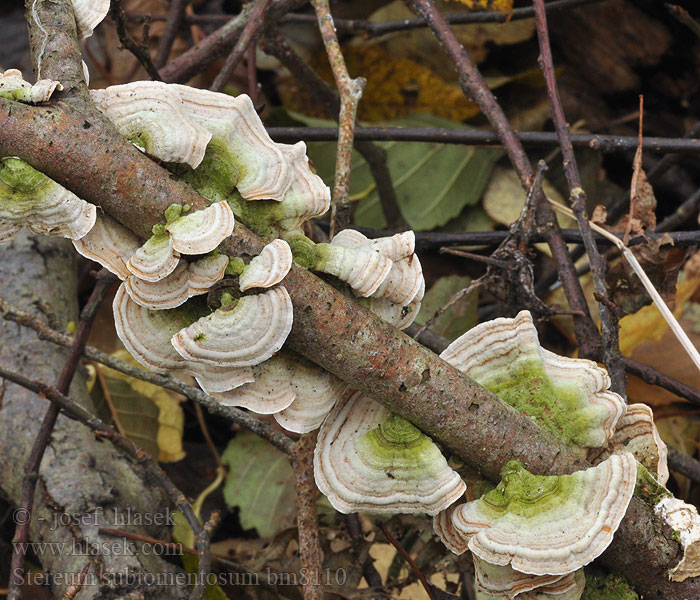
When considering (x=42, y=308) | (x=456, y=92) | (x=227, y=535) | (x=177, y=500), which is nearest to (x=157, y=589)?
(x=177, y=500)

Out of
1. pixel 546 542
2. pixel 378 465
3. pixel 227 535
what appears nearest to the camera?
pixel 546 542

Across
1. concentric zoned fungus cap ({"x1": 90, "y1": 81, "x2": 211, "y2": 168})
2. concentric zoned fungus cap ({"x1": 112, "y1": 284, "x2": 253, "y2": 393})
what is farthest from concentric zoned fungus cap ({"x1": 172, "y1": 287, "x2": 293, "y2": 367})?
concentric zoned fungus cap ({"x1": 90, "y1": 81, "x2": 211, "y2": 168})

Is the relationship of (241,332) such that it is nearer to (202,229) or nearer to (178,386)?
(202,229)

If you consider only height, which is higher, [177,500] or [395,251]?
[395,251]

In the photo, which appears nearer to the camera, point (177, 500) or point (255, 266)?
point (255, 266)

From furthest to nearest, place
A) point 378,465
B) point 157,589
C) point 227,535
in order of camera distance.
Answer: point 227,535
point 157,589
point 378,465

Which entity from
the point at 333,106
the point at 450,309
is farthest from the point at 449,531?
the point at 333,106

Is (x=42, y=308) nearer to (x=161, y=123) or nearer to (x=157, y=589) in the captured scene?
(x=157, y=589)
